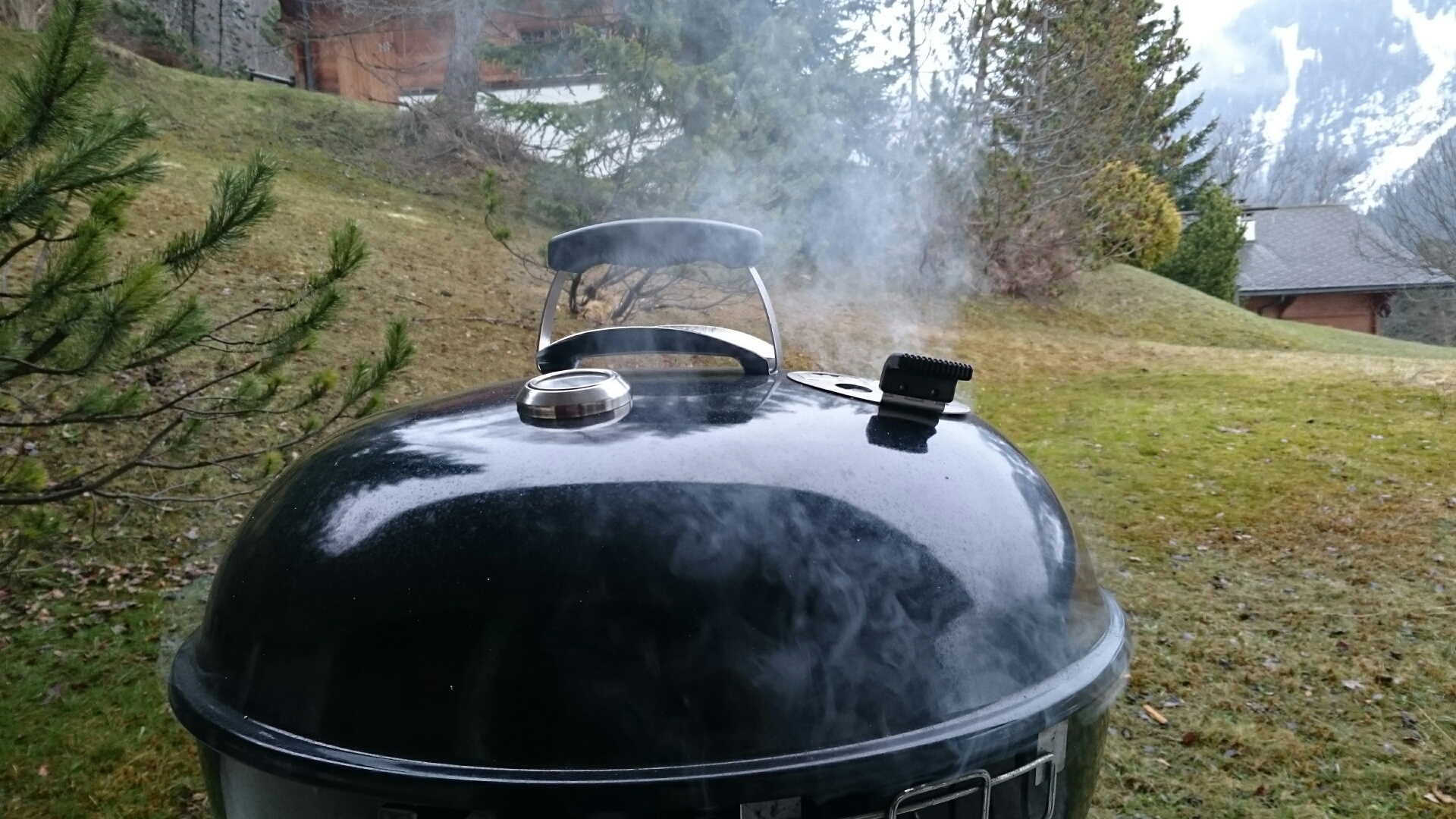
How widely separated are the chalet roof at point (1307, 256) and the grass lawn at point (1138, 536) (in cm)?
1279

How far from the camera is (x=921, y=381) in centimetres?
151

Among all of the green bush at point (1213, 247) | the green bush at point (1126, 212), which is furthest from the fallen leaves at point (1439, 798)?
the green bush at point (1213, 247)

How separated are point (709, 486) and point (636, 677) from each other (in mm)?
274

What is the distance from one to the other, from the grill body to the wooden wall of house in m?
24.5

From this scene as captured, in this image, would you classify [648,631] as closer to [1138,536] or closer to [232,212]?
[232,212]

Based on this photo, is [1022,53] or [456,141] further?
[456,141]

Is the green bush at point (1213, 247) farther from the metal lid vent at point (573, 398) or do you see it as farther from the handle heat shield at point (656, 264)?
the metal lid vent at point (573, 398)

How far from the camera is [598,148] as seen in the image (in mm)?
5492

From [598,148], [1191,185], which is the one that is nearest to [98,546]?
[598,148]

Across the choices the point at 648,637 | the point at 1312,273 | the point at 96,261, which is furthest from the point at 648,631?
the point at 1312,273

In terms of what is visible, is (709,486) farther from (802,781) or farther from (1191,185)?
(1191,185)

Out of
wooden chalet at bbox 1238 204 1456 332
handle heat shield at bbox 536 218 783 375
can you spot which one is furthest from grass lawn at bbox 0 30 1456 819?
wooden chalet at bbox 1238 204 1456 332

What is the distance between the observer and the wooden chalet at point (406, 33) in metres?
5.60

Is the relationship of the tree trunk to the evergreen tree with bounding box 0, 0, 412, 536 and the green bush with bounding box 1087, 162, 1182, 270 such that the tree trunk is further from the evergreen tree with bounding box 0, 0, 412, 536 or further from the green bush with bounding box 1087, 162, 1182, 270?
the green bush with bounding box 1087, 162, 1182, 270
